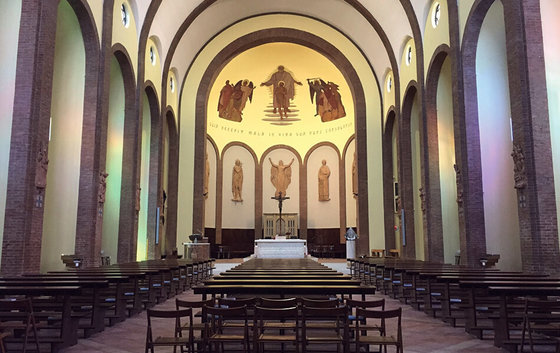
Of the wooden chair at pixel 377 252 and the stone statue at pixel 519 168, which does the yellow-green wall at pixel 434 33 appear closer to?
the stone statue at pixel 519 168

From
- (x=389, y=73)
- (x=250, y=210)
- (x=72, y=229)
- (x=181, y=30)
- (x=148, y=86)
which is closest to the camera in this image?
(x=72, y=229)

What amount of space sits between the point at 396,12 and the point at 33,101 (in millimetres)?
13296

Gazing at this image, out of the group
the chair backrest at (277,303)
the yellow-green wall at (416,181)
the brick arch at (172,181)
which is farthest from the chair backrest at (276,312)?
the brick arch at (172,181)

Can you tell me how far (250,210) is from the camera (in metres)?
28.1

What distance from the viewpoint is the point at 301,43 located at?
2325cm

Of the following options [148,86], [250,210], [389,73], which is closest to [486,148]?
[389,73]

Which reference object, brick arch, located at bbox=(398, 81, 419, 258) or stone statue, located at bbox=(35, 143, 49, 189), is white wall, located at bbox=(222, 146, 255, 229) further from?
stone statue, located at bbox=(35, 143, 49, 189)

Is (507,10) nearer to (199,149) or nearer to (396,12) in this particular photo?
(396,12)

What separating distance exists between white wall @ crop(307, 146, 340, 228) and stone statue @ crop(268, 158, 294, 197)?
1.19 meters

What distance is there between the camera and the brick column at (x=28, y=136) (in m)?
8.35

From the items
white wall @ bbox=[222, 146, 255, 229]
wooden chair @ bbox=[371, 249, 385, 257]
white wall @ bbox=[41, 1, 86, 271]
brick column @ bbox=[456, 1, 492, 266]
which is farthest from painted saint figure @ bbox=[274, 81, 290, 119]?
white wall @ bbox=[41, 1, 86, 271]

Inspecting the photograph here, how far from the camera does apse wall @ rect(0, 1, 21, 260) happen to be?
8641 mm

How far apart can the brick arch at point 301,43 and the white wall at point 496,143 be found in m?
9.89

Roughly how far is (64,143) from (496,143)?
1077 cm
